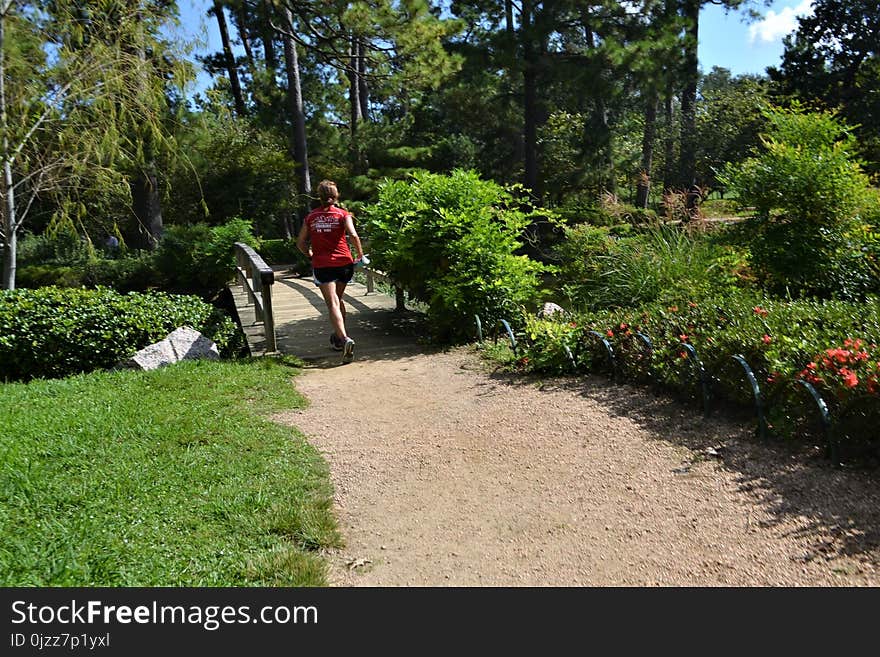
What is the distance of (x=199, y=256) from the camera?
15.0 m

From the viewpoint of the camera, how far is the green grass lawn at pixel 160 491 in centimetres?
284

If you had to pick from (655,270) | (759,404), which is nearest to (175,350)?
(655,270)

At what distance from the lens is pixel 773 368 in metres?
4.22

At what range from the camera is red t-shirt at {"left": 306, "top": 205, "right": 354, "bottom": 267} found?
6.84 m

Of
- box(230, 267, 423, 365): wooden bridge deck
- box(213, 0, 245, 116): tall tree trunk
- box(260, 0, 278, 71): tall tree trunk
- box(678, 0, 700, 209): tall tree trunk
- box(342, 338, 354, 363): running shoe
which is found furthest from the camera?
box(213, 0, 245, 116): tall tree trunk

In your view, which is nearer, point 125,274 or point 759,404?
point 759,404

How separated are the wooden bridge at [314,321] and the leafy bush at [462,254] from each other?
661mm

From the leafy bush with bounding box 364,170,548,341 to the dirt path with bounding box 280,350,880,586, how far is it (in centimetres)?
193

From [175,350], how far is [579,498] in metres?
4.99

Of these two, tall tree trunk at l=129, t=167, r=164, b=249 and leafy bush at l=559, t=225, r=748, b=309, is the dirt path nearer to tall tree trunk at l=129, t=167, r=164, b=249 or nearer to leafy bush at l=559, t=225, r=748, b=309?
leafy bush at l=559, t=225, r=748, b=309

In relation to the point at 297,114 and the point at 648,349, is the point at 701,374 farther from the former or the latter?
the point at 297,114

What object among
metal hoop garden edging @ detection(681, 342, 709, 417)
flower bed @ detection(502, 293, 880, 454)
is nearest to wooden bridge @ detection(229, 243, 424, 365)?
flower bed @ detection(502, 293, 880, 454)
